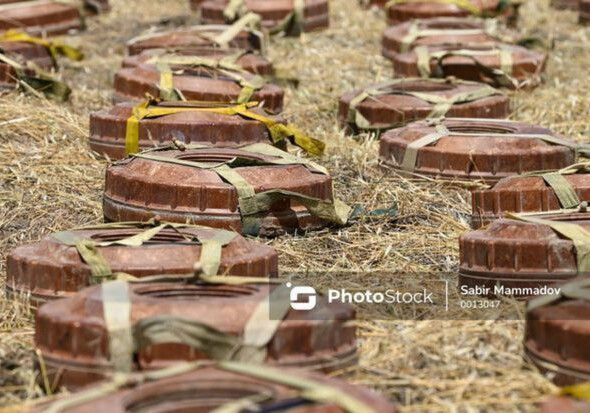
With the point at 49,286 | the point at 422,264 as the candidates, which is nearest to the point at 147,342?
the point at 49,286

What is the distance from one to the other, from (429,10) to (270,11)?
4.43 feet

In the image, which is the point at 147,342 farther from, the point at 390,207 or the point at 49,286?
the point at 390,207

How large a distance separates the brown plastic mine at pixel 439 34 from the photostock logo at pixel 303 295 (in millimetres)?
6273

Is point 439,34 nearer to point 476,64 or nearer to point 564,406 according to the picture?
point 476,64

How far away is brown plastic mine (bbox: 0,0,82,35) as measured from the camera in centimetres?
1224

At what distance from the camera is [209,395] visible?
4.57 metres

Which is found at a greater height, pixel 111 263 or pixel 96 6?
pixel 111 263

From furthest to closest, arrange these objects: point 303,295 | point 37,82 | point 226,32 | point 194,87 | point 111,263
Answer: point 226,32 < point 37,82 < point 194,87 < point 111,263 < point 303,295

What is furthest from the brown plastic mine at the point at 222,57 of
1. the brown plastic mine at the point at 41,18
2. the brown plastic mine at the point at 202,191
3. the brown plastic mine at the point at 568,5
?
the brown plastic mine at the point at 568,5

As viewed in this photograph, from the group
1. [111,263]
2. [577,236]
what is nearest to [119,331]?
[111,263]

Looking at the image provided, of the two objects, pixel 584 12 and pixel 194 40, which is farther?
pixel 584 12

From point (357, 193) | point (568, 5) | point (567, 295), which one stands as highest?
point (567, 295)

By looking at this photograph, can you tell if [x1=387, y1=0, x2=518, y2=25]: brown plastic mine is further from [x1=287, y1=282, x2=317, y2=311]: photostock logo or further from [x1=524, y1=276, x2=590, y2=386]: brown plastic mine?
[x1=524, y1=276, x2=590, y2=386]: brown plastic mine

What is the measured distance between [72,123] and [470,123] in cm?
246
